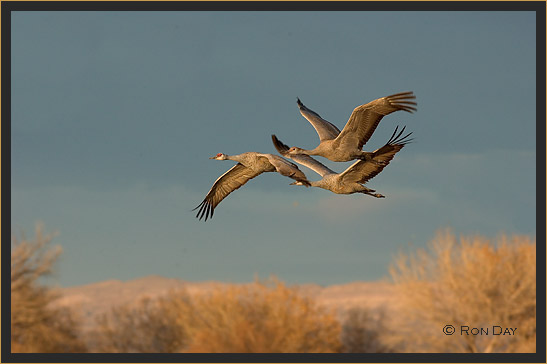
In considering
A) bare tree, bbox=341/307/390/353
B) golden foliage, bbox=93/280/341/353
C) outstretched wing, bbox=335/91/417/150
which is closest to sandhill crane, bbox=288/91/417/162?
outstretched wing, bbox=335/91/417/150

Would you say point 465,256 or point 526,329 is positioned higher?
point 465,256

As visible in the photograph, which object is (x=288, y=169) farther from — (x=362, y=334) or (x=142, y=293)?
(x=142, y=293)

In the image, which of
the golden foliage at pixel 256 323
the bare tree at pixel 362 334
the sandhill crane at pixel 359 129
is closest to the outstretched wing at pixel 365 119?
the sandhill crane at pixel 359 129

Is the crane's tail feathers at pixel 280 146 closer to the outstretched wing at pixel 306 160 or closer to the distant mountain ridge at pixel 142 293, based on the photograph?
the outstretched wing at pixel 306 160

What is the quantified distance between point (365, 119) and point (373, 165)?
0.95 m

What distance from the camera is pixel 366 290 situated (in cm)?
14088

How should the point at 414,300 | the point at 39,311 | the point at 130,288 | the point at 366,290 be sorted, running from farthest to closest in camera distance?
1. the point at 366,290
2. the point at 130,288
3. the point at 39,311
4. the point at 414,300

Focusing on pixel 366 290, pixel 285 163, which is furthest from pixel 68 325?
pixel 366 290

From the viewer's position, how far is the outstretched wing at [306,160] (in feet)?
61.6

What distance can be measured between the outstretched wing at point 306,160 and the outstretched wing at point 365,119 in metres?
0.71

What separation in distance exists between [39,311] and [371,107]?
1767 inches

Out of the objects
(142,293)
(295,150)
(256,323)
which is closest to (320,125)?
(295,150)

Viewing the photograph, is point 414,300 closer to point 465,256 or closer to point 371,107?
point 465,256

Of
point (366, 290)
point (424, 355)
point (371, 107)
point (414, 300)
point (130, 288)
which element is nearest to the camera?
point (371, 107)
